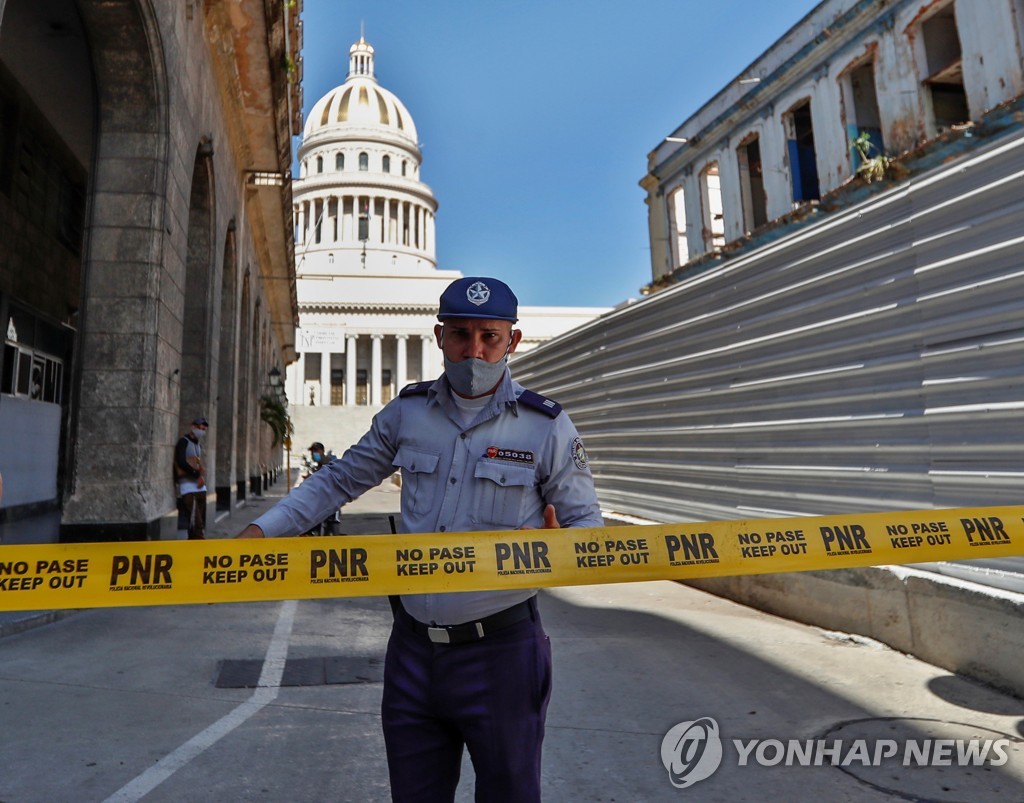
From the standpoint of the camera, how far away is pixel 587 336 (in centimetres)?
1162

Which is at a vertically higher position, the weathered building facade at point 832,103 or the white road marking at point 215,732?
the weathered building facade at point 832,103

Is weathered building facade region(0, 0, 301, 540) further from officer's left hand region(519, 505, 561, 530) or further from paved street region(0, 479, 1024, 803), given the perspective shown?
officer's left hand region(519, 505, 561, 530)

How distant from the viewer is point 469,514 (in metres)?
2.16

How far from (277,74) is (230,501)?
9034mm

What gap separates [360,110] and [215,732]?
3927 inches

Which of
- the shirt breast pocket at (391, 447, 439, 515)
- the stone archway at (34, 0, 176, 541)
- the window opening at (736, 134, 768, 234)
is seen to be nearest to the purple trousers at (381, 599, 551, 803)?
the shirt breast pocket at (391, 447, 439, 515)

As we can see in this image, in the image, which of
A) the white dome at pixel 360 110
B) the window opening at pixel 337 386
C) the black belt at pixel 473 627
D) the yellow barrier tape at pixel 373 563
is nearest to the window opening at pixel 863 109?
the yellow barrier tape at pixel 373 563

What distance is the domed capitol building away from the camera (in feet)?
231

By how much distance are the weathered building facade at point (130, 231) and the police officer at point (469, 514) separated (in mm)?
6994

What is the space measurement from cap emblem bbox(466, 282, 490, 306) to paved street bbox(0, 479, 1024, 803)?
2.38 meters

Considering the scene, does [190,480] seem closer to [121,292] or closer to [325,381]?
[121,292]

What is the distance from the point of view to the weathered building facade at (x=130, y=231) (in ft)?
26.6

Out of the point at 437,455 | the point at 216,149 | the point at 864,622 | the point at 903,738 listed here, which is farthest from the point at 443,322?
the point at 216,149

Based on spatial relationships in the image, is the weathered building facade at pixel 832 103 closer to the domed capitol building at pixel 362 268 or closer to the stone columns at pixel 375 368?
the domed capitol building at pixel 362 268
